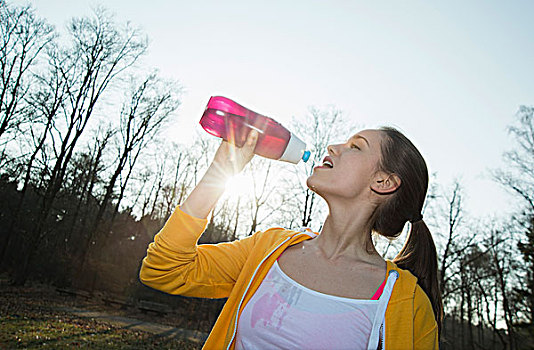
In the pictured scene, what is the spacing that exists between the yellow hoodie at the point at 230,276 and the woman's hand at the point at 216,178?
55 mm

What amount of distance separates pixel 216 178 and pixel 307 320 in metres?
0.79

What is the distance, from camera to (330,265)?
1.79 meters

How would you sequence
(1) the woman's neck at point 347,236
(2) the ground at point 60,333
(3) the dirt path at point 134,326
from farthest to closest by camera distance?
1. (3) the dirt path at point 134,326
2. (2) the ground at point 60,333
3. (1) the woman's neck at point 347,236

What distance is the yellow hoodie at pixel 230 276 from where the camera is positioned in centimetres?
151

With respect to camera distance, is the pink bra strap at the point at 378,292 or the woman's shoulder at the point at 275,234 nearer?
the pink bra strap at the point at 378,292

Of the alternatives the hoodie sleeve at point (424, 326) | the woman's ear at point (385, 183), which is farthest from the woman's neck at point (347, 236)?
the hoodie sleeve at point (424, 326)

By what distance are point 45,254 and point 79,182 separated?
610cm

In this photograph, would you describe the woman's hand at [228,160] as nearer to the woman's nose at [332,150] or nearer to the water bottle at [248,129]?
the water bottle at [248,129]

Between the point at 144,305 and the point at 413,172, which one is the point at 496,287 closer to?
the point at 144,305

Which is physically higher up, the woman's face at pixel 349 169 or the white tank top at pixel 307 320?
the woman's face at pixel 349 169

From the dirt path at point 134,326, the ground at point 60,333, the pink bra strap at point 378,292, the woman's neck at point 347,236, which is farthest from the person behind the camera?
the dirt path at point 134,326

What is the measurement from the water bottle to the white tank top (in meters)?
0.79

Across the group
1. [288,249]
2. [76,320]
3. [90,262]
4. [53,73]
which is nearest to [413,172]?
[288,249]

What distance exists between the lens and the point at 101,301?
20219mm
